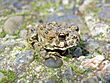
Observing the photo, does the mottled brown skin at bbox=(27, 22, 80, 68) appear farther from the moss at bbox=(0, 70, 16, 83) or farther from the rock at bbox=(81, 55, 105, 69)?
the moss at bbox=(0, 70, 16, 83)

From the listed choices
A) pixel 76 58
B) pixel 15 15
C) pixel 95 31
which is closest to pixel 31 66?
pixel 76 58

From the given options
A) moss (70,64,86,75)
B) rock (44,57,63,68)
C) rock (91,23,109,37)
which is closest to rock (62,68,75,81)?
moss (70,64,86,75)

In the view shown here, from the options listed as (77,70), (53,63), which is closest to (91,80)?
(77,70)

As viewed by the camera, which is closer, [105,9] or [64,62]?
[64,62]

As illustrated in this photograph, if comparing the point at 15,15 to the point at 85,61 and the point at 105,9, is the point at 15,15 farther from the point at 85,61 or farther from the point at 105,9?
the point at 85,61

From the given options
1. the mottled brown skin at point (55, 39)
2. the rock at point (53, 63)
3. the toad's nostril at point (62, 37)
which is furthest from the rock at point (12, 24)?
the toad's nostril at point (62, 37)

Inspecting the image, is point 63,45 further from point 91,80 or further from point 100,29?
point 100,29
